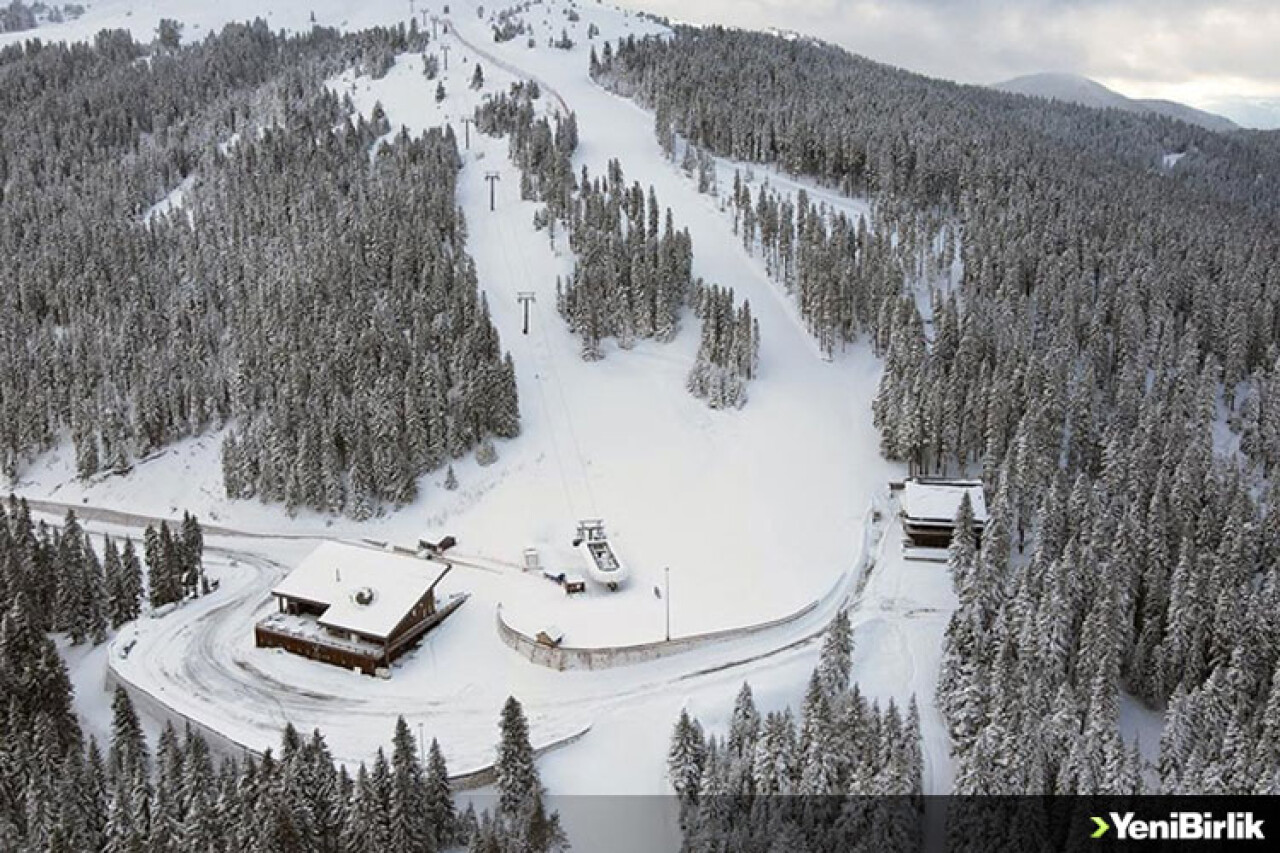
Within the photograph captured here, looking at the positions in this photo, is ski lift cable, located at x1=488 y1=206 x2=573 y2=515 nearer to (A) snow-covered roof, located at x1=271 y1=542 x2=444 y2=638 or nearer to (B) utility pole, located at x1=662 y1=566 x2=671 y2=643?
(B) utility pole, located at x1=662 y1=566 x2=671 y2=643

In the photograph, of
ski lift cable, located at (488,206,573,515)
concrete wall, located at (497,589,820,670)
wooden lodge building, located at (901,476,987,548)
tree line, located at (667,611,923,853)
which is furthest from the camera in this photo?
ski lift cable, located at (488,206,573,515)

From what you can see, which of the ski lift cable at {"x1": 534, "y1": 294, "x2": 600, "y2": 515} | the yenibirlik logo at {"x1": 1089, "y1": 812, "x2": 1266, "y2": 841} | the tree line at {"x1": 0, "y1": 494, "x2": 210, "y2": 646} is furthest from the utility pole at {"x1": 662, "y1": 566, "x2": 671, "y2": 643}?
the tree line at {"x1": 0, "y1": 494, "x2": 210, "y2": 646}

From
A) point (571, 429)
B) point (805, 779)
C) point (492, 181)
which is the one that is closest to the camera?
point (805, 779)

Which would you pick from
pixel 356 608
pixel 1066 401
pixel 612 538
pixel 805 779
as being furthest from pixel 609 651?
pixel 1066 401

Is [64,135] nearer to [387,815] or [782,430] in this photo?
[782,430]

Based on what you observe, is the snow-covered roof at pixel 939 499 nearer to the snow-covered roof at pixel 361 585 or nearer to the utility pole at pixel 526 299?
the snow-covered roof at pixel 361 585

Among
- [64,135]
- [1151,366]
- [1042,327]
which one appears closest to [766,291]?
[1042,327]

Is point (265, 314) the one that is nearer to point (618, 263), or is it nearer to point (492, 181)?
point (618, 263)
